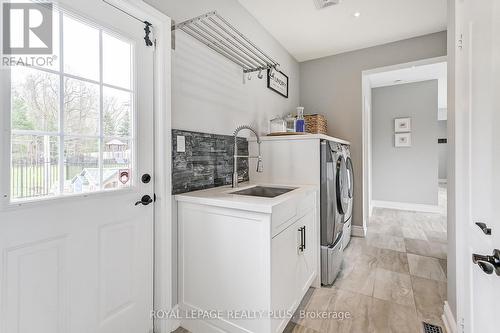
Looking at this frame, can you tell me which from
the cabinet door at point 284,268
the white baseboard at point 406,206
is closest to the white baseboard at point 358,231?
the cabinet door at point 284,268

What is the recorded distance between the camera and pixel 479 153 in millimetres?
916

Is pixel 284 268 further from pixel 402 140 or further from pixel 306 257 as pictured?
pixel 402 140

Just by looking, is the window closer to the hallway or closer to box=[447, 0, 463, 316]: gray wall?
the hallway

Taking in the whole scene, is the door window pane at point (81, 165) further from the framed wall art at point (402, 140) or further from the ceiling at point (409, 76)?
the framed wall art at point (402, 140)

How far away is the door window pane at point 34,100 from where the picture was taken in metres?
0.95

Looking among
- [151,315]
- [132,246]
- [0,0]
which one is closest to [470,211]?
[132,246]

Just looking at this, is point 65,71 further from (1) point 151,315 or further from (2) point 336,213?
(2) point 336,213

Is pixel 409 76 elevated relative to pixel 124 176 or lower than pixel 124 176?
elevated

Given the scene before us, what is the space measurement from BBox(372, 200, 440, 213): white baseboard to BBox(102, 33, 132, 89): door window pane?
5.48m

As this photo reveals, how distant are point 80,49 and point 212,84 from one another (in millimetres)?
954

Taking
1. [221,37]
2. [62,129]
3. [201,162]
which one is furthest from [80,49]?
[221,37]

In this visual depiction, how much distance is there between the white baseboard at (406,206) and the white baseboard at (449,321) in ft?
12.5

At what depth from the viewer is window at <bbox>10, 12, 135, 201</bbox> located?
98cm

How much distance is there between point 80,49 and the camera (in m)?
1.16
